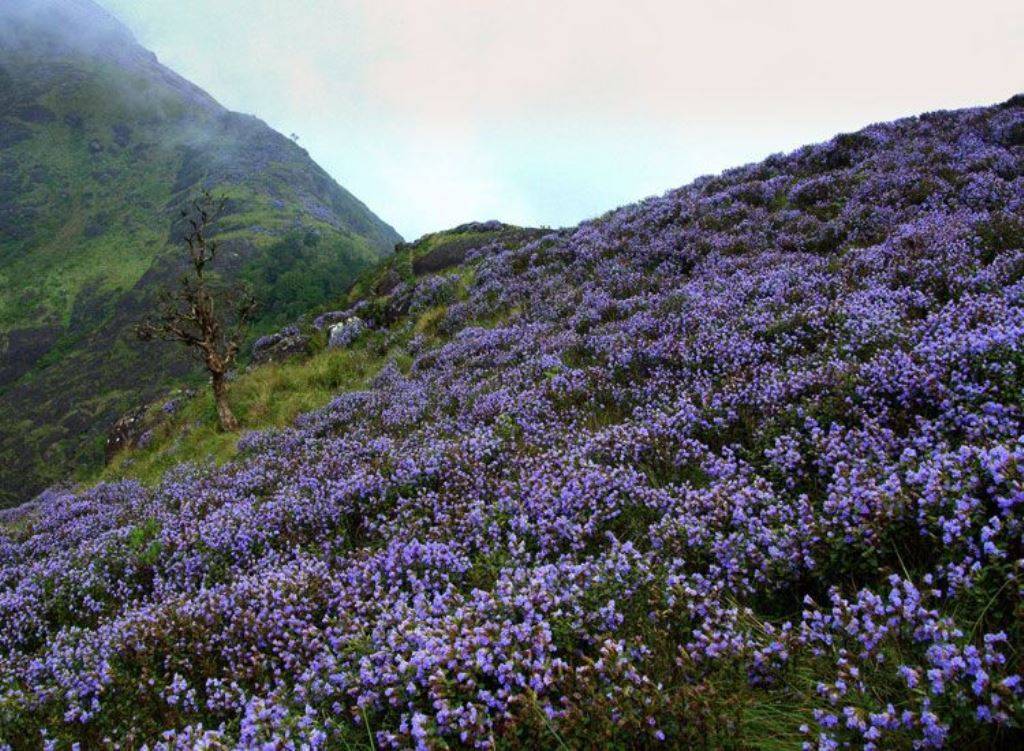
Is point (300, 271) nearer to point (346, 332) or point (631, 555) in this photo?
point (346, 332)

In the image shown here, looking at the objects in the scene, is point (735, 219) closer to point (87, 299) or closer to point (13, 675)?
point (13, 675)

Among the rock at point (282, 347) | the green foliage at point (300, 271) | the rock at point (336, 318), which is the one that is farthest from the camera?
the green foliage at point (300, 271)

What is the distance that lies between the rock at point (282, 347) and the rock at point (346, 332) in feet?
5.03

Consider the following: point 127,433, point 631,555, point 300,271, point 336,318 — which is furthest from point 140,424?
point 300,271

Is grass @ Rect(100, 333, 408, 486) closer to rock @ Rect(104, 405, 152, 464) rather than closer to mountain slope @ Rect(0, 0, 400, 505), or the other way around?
rock @ Rect(104, 405, 152, 464)

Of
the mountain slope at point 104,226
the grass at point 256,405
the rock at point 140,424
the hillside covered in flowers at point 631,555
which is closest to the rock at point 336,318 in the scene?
the grass at point 256,405

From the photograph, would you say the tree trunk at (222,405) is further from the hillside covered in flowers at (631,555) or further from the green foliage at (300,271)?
the green foliage at (300,271)

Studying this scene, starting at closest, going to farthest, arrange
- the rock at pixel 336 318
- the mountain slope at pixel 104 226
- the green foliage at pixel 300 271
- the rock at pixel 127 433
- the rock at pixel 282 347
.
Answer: the rock at pixel 127 433 < the rock at pixel 282 347 < the rock at pixel 336 318 < the green foliage at pixel 300 271 < the mountain slope at pixel 104 226

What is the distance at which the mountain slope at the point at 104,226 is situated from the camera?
91.7m

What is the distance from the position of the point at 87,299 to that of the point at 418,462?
145184 millimetres

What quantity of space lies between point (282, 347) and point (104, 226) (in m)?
152

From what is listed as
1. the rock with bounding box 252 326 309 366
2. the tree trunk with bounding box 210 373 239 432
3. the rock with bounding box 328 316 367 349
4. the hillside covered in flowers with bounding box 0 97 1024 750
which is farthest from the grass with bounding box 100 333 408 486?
the hillside covered in flowers with bounding box 0 97 1024 750

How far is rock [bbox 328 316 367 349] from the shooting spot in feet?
68.1

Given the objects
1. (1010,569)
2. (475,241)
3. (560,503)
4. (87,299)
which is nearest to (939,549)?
(1010,569)
